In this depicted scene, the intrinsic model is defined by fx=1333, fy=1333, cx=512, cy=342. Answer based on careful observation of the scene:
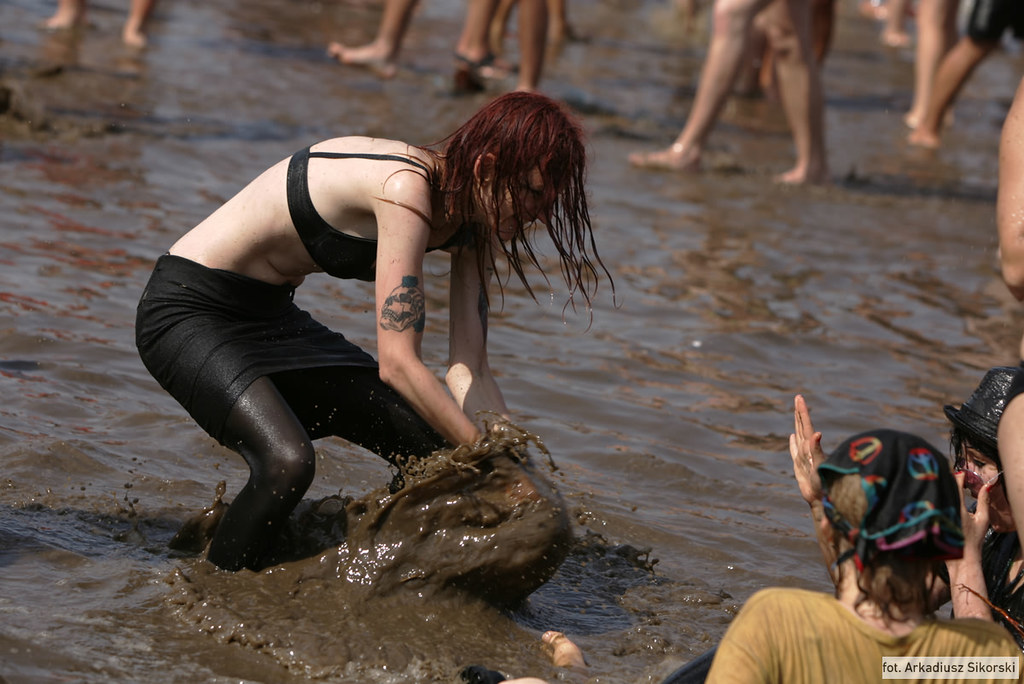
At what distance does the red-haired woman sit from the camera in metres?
3.24

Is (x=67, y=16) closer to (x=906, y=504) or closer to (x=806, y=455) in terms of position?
(x=806, y=455)

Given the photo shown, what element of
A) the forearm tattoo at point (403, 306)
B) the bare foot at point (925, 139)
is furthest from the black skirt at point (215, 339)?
the bare foot at point (925, 139)

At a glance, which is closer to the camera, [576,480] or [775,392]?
[576,480]

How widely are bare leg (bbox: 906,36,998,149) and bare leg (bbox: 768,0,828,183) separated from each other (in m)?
1.44

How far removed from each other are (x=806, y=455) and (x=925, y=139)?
863 cm

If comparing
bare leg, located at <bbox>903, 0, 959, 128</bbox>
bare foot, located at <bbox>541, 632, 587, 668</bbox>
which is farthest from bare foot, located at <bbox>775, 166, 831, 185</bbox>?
bare foot, located at <bbox>541, 632, 587, 668</bbox>

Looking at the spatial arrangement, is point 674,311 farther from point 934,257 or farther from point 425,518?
point 425,518

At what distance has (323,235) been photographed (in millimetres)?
3391

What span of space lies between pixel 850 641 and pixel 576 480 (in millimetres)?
2389

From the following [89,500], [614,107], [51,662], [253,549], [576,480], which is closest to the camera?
[51,662]

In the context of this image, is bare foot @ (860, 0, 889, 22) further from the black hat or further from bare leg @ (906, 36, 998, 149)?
the black hat

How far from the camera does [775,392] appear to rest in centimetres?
553

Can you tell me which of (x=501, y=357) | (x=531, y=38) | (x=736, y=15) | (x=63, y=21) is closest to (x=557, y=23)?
(x=531, y=38)

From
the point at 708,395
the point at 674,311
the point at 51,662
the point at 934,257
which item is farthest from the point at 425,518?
the point at 934,257
